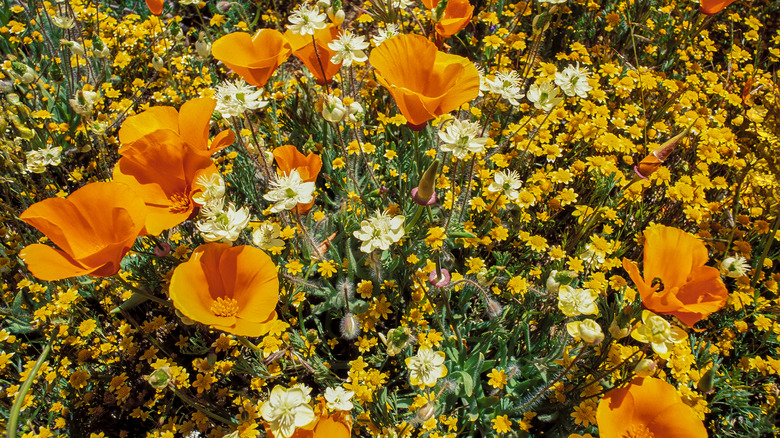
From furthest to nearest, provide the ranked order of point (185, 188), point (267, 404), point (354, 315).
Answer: point (354, 315) → point (185, 188) → point (267, 404)

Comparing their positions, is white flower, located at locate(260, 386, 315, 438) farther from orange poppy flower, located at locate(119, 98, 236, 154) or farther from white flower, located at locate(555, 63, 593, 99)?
white flower, located at locate(555, 63, 593, 99)

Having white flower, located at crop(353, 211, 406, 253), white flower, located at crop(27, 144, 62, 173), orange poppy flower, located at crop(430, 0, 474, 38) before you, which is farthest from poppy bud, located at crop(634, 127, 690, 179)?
white flower, located at crop(27, 144, 62, 173)

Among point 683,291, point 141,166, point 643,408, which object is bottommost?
point 643,408

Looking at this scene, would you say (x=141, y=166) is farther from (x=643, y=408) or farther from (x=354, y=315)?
(x=643, y=408)

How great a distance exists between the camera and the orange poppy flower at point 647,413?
1.48 m

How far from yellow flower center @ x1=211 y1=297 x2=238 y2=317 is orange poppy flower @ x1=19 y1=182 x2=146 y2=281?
32cm

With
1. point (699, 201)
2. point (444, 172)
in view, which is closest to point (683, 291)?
point (699, 201)

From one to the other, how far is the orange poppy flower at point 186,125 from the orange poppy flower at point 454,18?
1046mm

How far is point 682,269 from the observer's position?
1638 mm

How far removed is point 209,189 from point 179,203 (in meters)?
0.32

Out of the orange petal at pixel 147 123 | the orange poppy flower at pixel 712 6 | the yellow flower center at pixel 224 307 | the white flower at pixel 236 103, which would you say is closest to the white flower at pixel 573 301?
the yellow flower center at pixel 224 307

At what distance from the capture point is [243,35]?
6.31ft

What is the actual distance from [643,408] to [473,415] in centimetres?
63

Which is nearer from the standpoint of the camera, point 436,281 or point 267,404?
point 267,404
